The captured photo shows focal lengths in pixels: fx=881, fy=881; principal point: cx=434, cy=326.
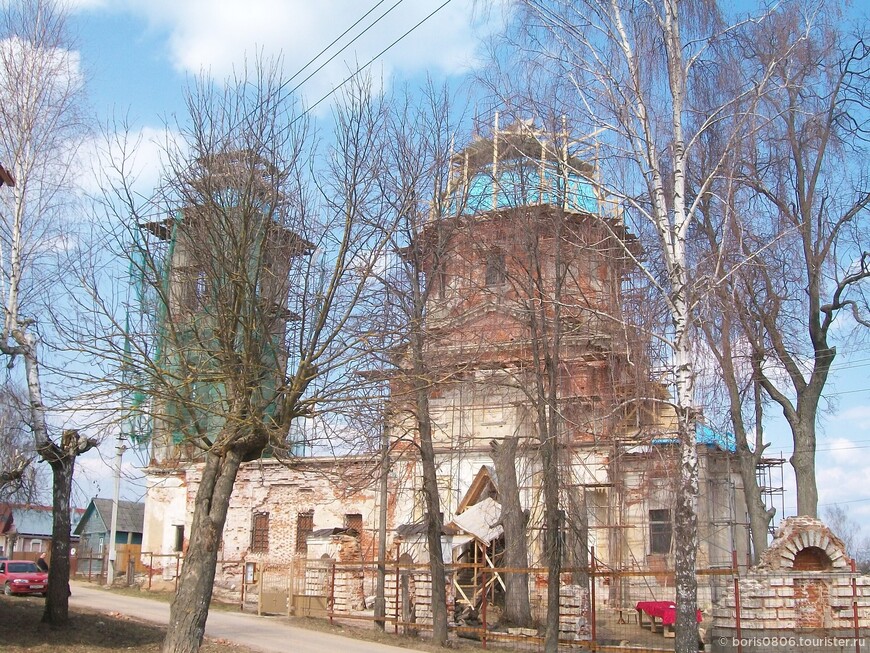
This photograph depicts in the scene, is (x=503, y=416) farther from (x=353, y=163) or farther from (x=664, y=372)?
(x=353, y=163)

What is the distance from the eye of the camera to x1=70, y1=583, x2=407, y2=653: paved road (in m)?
17.2

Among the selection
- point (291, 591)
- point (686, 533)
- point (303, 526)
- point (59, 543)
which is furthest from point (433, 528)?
point (303, 526)

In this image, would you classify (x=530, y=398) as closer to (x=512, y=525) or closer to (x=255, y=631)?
(x=512, y=525)

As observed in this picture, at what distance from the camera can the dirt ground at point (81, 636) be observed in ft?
43.2

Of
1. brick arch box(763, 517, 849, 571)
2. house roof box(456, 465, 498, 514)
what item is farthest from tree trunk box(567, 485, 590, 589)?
house roof box(456, 465, 498, 514)

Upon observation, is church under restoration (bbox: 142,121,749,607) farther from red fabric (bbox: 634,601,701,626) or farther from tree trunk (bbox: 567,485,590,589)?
red fabric (bbox: 634,601,701,626)

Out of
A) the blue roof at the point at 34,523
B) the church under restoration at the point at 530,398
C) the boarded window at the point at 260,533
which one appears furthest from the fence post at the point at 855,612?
the blue roof at the point at 34,523

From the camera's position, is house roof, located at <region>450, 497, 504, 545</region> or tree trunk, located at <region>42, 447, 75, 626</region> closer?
tree trunk, located at <region>42, 447, 75, 626</region>

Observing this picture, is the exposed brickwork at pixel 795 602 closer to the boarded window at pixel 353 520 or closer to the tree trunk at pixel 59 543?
the tree trunk at pixel 59 543

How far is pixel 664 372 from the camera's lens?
55.1ft

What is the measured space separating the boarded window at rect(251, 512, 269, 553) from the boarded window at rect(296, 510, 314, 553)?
139cm

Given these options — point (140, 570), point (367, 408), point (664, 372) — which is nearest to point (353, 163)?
point (367, 408)

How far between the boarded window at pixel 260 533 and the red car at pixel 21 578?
733 centimetres

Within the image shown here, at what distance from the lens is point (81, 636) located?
1445 cm
